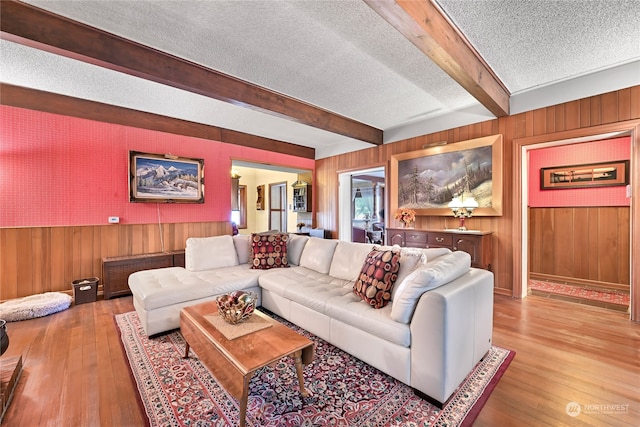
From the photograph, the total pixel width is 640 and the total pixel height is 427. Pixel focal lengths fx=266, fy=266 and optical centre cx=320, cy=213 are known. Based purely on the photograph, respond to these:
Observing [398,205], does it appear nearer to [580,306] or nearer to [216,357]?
[580,306]

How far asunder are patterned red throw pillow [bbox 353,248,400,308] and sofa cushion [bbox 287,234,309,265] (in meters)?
1.46

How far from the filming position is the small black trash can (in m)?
3.41

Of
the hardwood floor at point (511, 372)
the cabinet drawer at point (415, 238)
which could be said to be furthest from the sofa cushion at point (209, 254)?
the cabinet drawer at point (415, 238)

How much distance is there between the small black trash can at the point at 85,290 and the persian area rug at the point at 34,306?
102mm

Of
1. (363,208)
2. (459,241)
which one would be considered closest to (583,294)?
(459,241)

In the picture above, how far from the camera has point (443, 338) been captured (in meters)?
1.55

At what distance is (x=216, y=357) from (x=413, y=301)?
1278 millimetres

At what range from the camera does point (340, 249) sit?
10.3 feet

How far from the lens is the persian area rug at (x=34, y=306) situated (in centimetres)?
280

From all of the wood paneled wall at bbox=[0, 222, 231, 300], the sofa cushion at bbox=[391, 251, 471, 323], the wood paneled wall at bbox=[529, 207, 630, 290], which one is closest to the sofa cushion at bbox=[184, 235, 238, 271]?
the wood paneled wall at bbox=[0, 222, 231, 300]

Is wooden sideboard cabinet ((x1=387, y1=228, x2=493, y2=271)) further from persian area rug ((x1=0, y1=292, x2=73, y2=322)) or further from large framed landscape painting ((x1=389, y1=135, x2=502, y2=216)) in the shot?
persian area rug ((x1=0, y1=292, x2=73, y2=322))

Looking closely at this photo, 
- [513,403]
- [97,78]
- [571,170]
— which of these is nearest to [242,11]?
[97,78]

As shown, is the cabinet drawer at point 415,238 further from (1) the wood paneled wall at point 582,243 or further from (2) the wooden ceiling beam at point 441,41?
(1) the wood paneled wall at point 582,243

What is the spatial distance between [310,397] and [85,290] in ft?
11.4
